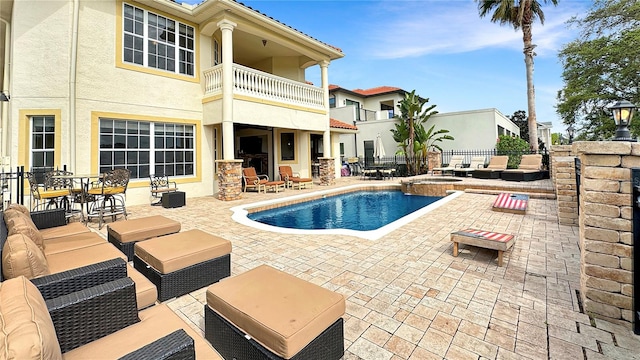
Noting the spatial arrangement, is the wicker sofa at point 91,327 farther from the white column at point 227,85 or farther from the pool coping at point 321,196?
the white column at point 227,85

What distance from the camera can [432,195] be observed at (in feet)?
41.7

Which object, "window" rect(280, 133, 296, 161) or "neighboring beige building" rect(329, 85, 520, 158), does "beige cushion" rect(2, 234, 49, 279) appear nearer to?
"window" rect(280, 133, 296, 161)

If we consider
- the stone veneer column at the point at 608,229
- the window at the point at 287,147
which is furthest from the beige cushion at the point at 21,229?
the window at the point at 287,147

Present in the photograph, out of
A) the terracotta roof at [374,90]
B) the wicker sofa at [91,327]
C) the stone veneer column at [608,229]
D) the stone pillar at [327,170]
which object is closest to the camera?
the wicker sofa at [91,327]

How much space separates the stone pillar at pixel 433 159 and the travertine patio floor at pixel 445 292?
13.5 metres

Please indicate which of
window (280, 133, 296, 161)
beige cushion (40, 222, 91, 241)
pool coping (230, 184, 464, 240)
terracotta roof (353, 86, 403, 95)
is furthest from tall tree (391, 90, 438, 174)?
beige cushion (40, 222, 91, 241)

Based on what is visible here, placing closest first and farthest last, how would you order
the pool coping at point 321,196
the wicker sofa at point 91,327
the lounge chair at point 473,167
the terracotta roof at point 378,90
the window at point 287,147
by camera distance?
the wicker sofa at point 91,327 < the pool coping at point 321,196 < the window at point 287,147 < the lounge chair at point 473,167 < the terracotta roof at point 378,90

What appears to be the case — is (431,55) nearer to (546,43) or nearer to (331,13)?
(546,43)

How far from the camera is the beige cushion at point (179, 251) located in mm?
3412

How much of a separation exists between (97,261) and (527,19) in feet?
73.8

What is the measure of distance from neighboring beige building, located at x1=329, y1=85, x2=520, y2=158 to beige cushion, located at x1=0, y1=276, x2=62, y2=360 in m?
22.5

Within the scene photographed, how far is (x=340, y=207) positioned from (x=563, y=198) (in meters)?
6.48

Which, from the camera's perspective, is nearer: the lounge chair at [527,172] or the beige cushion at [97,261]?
the beige cushion at [97,261]

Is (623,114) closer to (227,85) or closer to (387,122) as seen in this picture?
(227,85)
